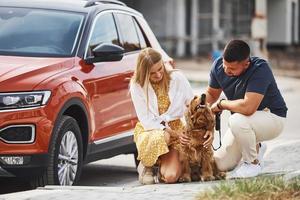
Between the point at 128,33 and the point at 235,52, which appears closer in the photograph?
the point at 235,52

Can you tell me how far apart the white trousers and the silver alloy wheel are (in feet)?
4.27

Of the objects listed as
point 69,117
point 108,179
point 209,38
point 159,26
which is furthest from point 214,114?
point 209,38

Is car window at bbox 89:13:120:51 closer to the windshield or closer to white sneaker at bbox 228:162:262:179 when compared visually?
the windshield

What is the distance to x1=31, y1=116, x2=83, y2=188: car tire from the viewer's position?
27.9 ft

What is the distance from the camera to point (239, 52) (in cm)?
823

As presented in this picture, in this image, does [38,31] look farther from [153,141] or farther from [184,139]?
[184,139]

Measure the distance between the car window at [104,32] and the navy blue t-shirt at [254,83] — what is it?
158 cm

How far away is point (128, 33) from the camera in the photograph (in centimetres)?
1084

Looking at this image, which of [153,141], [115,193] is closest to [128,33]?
[153,141]

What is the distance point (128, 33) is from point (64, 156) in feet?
8.08

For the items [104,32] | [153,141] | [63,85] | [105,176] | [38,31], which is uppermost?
[38,31]

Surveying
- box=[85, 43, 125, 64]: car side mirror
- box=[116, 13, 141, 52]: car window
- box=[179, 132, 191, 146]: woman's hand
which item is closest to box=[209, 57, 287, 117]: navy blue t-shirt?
box=[179, 132, 191, 146]: woman's hand

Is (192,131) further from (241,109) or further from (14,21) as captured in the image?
(14,21)

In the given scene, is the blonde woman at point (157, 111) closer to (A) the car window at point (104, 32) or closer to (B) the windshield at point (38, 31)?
(B) the windshield at point (38, 31)
